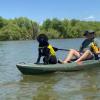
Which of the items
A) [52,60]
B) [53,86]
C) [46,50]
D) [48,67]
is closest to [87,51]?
[52,60]

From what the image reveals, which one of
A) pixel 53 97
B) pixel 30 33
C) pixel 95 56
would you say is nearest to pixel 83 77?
pixel 95 56

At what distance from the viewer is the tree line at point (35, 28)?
10325 centimetres

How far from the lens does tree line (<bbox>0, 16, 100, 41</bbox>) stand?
103 meters

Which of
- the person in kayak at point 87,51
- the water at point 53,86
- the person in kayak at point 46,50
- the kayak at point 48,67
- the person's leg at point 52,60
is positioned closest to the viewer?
the water at point 53,86

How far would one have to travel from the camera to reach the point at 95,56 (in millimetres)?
14586

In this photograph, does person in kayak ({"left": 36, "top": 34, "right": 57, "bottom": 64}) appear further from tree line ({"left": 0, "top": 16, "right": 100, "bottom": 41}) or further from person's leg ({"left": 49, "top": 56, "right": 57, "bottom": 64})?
tree line ({"left": 0, "top": 16, "right": 100, "bottom": 41})

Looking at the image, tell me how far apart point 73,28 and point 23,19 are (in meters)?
21.5

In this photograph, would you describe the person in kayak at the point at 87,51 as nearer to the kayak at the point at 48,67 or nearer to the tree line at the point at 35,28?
the kayak at the point at 48,67

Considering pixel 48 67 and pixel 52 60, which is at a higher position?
pixel 52 60

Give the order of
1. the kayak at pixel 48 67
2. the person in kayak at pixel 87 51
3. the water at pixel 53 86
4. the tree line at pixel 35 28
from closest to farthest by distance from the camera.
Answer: the water at pixel 53 86 → the kayak at pixel 48 67 → the person in kayak at pixel 87 51 → the tree line at pixel 35 28

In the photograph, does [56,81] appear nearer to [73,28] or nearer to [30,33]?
[30,33]

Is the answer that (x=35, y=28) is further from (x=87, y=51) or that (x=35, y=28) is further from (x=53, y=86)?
(x=53, y=86)

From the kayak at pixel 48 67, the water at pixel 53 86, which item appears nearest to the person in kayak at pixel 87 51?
the kayak at pixel 48 67

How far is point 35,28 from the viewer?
10756 cm
